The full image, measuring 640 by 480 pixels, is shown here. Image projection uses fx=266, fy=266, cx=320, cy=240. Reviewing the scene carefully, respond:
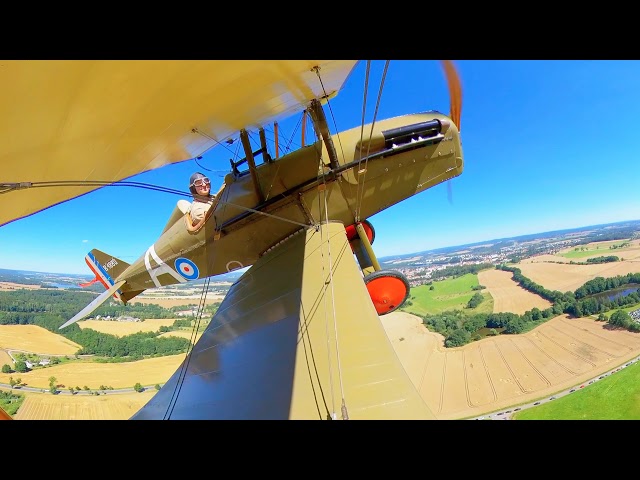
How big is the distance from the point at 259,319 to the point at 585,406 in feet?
21.9

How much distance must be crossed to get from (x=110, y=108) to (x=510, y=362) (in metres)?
8.32

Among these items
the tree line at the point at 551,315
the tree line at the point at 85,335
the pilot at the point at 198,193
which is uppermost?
the pilot at the point at 198,193

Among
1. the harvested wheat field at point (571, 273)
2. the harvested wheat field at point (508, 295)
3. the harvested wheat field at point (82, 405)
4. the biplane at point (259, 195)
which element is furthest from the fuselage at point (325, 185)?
the harvested wheat field at point (571, 273)

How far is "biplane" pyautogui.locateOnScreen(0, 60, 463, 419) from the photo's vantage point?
2.34 feet

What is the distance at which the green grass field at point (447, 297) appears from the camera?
1009cm

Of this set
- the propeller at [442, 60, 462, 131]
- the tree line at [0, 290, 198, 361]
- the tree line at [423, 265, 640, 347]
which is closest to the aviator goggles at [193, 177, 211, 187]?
the propeller at [442, 60, 462, 131]

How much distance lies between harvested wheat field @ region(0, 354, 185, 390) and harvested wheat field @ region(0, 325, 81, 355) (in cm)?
40

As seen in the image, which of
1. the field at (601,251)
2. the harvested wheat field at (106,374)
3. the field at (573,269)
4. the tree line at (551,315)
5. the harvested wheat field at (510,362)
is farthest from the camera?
the field at (601,251)

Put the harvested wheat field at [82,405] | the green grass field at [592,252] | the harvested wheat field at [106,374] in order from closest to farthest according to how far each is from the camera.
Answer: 1. the harvested wheat field at [82,405]
2. the harvested wheat field at [106,374]
3. the green grass field at [592,252]

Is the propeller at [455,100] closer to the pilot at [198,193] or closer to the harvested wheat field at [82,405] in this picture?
the pilot at [198,193]
